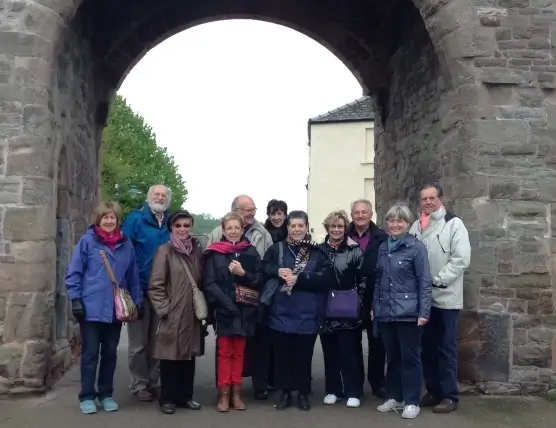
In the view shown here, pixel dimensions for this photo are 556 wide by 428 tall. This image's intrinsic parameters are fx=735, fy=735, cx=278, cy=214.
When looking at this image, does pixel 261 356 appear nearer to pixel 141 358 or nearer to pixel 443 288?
pixel 141 358

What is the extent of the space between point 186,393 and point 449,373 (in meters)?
2.15

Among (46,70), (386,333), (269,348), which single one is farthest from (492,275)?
(46,70)

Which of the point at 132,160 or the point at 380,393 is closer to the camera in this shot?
the point at 380,393

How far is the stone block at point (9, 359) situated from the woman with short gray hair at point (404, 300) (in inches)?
118

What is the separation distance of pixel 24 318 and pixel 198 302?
5.26 feet

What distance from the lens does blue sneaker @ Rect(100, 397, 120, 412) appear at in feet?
19.3

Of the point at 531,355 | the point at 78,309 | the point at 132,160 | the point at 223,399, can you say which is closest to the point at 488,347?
the point at 531,355

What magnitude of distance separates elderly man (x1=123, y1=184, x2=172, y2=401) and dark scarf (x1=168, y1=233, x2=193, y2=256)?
1.40 feet

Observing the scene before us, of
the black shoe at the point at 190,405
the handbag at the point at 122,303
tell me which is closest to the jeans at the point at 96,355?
the handbag at the point at 122,303

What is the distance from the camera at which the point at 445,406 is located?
5965mm

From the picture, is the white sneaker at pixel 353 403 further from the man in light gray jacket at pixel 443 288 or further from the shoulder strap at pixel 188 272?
the shoulder strap at pixel 188 272

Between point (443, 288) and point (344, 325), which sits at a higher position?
point (443, 288)

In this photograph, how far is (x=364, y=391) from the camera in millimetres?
6816

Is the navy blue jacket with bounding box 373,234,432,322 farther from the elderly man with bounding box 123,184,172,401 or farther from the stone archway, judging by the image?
the elderly man with bounding box 123,184,172,401
